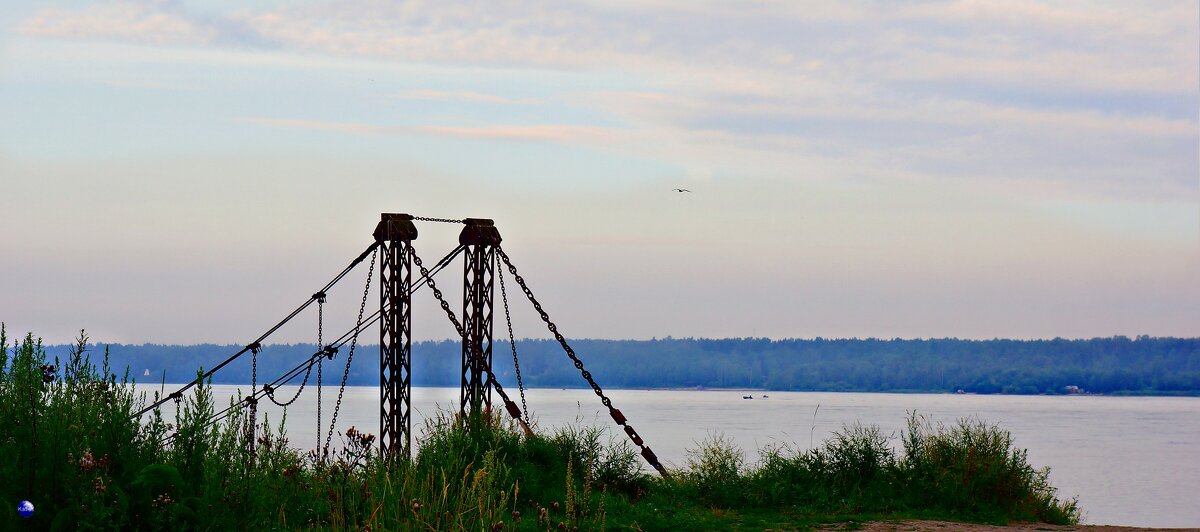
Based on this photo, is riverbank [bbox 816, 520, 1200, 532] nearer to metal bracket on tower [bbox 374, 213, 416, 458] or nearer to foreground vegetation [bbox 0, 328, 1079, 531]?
foreground vegetation [bbox 0, 328, 1079, 531]

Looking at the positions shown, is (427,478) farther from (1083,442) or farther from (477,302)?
(1083,442)

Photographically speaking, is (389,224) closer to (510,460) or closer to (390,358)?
(390,358)

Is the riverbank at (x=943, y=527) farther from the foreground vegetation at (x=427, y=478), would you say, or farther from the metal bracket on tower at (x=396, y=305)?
the metal bracket on tower at (x=396, y=305)

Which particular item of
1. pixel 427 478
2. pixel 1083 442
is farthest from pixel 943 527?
pixel 1083 442

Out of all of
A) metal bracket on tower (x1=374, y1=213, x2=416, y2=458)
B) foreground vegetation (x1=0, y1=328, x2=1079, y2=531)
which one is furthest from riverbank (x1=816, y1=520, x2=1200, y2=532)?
metal bracket on tower (x1=374, y1=213, x2=416, y2=458)

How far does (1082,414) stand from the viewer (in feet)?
566

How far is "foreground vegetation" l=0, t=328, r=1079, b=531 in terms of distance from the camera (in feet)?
27.7

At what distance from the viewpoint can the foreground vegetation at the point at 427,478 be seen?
845cm

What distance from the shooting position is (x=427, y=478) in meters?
10.2

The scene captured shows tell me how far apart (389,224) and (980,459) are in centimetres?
1017

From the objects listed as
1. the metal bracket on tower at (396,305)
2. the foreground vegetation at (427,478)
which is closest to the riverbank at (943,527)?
the foreground vegetation at (427,478)

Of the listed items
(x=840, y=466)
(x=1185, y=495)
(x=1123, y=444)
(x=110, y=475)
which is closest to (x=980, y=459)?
(x=840, y=466)

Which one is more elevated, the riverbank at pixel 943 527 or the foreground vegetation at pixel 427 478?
the foreground vegetation at pixel 427 478

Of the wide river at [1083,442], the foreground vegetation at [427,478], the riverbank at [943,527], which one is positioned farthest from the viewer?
the wide river at [1083,442]
